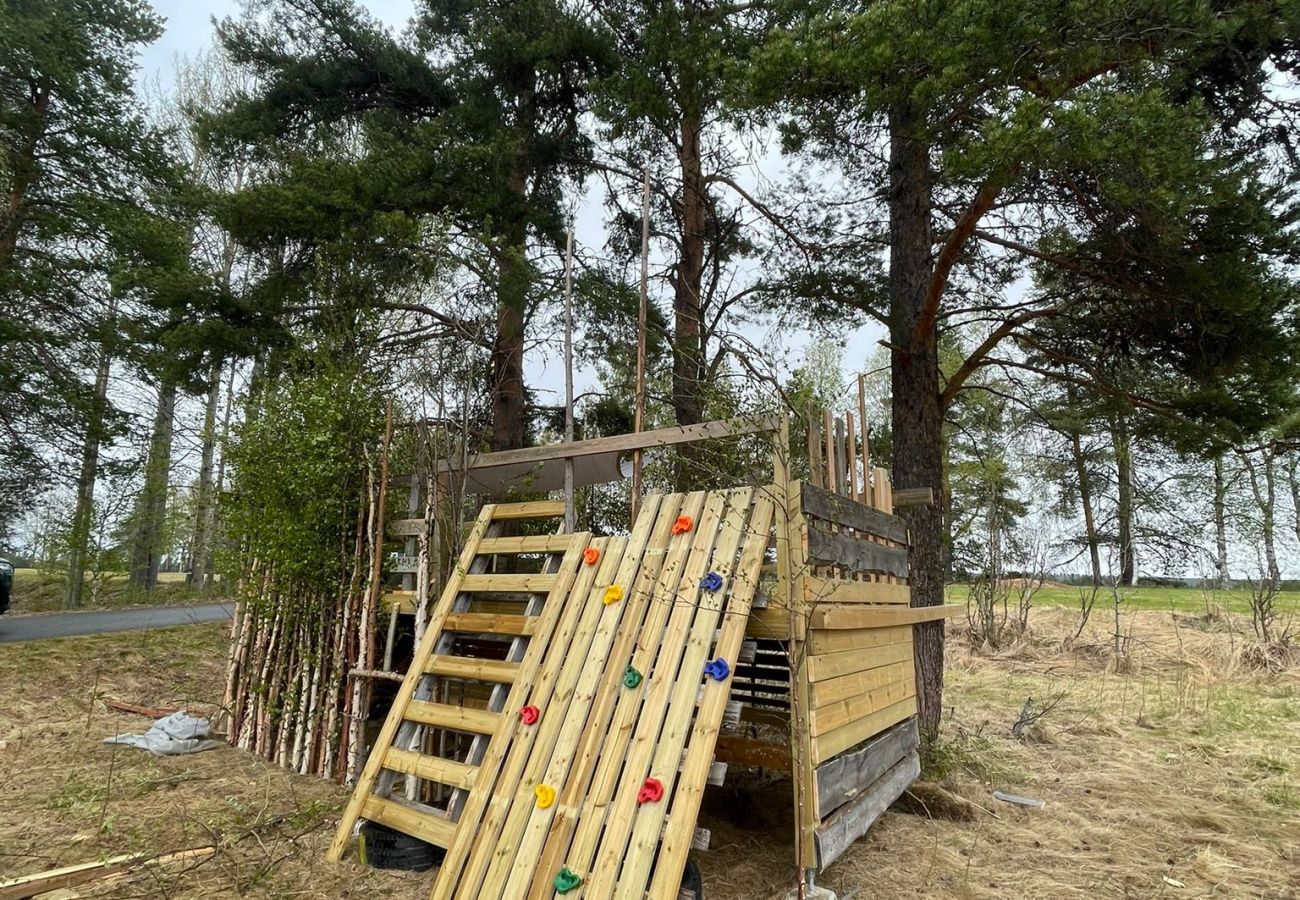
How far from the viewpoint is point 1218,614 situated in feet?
36.6

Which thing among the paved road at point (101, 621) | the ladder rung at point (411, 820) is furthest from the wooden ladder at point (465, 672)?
the paved road at point (101, 621)

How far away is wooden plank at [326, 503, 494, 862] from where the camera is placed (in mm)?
3609

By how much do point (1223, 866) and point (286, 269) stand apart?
8.31 meters

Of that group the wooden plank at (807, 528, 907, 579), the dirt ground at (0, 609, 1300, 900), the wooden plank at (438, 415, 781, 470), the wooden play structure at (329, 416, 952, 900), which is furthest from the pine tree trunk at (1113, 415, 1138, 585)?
the wooden plank at (438, 415, 781, 470)

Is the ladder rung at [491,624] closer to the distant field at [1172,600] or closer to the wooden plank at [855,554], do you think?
the wooden plank at [855,554]

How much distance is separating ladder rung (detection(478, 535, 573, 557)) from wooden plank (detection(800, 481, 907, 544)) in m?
1.35

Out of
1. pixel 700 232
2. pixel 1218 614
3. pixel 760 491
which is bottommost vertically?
pixel 1218 614

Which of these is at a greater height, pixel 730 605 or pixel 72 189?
pixel 72 189

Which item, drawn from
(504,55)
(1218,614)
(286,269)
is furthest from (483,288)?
(1218,614)

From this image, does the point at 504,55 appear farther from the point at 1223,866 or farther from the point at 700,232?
the point at 1223,866

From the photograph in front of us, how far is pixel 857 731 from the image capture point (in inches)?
145

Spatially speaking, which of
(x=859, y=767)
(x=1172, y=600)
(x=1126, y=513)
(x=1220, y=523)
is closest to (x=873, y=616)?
(x=859, y=767)

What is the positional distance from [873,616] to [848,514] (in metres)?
0.68

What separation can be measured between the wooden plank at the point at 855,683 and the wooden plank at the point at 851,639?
0.13m
